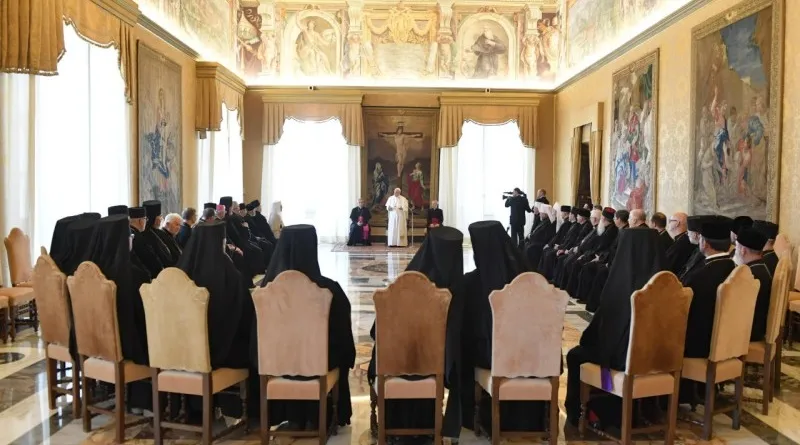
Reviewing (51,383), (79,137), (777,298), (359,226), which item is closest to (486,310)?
(777,298)

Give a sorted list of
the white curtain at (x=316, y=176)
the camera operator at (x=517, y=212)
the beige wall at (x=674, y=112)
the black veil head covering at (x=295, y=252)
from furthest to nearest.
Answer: the white curtain at (x=316, y=176)
the camera operator at (x=517, y=212)
the beige wall at (x=674, y=112)
the black veil head covering at (x=295, y=252)

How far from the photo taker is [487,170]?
65.3 ft

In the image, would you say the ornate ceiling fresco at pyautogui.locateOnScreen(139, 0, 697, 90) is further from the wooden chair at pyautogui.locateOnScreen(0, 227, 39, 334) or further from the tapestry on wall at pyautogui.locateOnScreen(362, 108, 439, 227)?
the wooden chair at pyautogui.locateOnScreen(0, 227, 39, 334)

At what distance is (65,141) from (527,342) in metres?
7.99

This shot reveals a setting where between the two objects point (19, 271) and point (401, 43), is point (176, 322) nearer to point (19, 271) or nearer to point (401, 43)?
point (19, 271)

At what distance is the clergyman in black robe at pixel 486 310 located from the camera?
13.4ft

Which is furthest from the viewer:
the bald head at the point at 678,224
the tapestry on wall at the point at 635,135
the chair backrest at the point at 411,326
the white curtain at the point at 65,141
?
the tapestry on wall at the point at 635,135

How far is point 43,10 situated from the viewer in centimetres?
734

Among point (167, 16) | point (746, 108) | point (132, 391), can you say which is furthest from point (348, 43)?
point (132, 391)

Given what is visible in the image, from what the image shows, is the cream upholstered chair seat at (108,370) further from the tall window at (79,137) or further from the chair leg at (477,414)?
the tall window at (79,137)

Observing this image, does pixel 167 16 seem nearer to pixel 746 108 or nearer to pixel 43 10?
pixel 43 10

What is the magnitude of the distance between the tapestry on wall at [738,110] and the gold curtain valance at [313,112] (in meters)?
10.3

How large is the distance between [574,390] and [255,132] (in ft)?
51.8

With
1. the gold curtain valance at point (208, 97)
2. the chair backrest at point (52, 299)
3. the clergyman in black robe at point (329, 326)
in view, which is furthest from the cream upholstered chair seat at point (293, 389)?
the gold curtain valance at point (208, 97)
